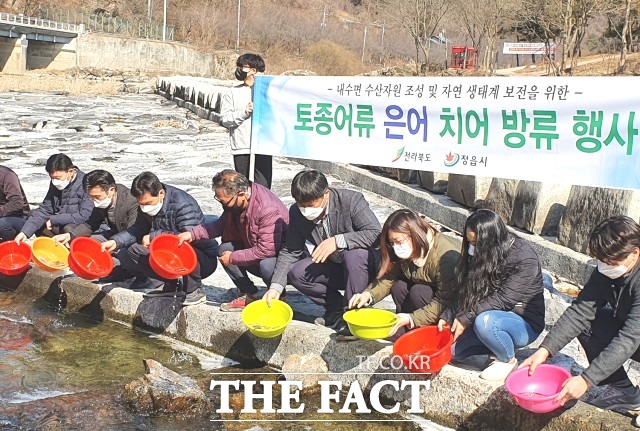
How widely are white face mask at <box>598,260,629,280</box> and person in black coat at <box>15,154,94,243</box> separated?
4110 mm

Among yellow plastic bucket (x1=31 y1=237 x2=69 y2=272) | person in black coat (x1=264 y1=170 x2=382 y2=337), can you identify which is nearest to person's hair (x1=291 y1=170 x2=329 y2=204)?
person in black coat (x1=264 y1=170 x2=382 y2=337)

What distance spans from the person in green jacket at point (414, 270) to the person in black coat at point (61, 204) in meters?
2.85

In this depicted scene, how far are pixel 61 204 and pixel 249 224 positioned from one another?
210 cm

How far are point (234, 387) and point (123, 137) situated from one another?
12462mm

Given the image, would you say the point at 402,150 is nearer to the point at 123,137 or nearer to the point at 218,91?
the point at 123,137

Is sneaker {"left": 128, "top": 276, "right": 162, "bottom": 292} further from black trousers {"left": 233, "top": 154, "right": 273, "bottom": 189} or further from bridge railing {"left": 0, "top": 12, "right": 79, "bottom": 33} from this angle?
bridge railing {"left": 0, "top": 12, "right": 79, "bottom": 33}

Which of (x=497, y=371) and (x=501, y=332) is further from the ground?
(x=501, y=332)

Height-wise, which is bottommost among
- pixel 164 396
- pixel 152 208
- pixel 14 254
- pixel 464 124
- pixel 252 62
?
pixel 164 396

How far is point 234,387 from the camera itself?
4.30 meters

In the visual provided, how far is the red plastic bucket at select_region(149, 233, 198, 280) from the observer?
16.7ft

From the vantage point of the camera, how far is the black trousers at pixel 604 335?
3627mm

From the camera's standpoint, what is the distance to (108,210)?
566 cm

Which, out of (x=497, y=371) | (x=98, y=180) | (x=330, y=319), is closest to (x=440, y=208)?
(x=330, y=319)

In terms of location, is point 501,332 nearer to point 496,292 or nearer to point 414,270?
point 496,292
